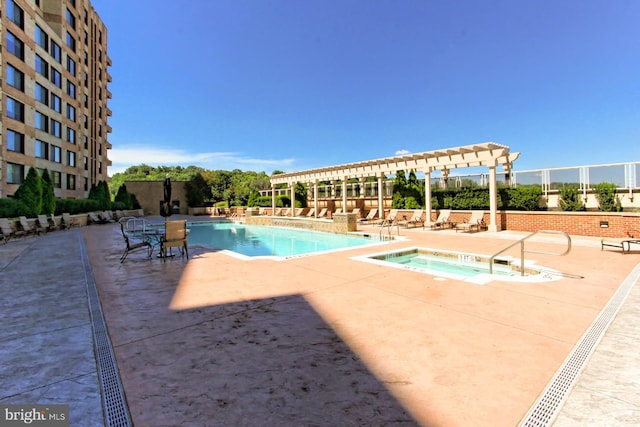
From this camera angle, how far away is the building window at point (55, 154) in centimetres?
2605

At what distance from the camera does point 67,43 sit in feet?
94.5

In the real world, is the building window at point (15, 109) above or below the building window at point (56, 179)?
above

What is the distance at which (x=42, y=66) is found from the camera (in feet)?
80.6

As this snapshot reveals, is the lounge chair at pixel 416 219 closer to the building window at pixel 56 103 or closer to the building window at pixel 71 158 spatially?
the building window at pixel 56 103

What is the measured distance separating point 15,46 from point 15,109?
14.4 ft

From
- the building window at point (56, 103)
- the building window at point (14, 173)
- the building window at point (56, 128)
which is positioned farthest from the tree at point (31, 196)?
the building window at point (56, 103)

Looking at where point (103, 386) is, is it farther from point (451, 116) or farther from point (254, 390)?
point (451, 116)

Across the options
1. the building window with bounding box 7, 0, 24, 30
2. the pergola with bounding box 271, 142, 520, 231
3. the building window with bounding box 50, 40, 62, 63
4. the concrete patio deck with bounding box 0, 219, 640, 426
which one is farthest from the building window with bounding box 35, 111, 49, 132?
the concrete patio deck with bounding box 0, 219, 640, 426

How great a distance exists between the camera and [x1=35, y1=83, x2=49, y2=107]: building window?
23892mm

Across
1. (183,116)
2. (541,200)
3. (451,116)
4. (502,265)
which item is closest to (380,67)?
(451,116)

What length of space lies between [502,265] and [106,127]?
46.6 meters

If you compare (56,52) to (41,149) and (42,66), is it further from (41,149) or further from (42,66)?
(41,149)

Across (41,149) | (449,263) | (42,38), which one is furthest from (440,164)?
(42,38)

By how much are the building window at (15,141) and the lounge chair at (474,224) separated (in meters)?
29.5
